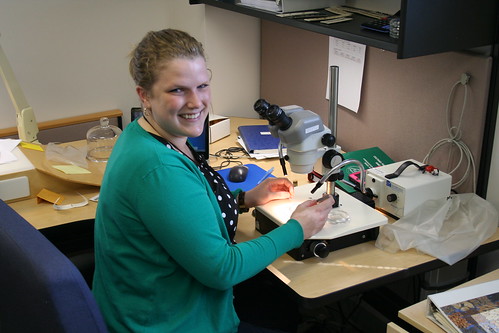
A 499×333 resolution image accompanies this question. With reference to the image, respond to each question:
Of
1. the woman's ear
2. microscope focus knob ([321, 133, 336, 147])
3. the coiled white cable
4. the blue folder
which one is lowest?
the blue folder

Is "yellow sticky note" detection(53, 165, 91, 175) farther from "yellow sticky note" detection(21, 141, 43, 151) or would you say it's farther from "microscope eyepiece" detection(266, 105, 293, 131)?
"microscope eyepiece" detection(266, 105, 293, 131)

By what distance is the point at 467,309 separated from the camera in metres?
1.25

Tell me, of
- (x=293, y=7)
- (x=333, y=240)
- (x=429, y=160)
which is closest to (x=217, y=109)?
(x=293, y=7)

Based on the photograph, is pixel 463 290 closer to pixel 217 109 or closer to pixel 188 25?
pixel 217 109

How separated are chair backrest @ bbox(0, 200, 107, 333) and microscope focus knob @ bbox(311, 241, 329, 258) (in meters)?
0.56

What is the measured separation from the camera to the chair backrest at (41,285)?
3.32 ft

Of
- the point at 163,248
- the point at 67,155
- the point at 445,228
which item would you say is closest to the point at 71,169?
the point at 67,155

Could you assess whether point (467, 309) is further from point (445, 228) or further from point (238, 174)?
point (238, 174)

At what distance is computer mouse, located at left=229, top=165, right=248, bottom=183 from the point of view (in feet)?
6.33

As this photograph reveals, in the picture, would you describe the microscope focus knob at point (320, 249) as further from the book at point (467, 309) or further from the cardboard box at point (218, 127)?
the cardboard box at point (218, 127)

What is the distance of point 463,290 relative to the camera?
1319 millimetres

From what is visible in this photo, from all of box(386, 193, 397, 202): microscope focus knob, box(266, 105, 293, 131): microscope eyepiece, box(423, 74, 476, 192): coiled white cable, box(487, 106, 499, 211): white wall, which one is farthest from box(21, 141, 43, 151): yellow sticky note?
box(487, 106, 499, 211): white wall

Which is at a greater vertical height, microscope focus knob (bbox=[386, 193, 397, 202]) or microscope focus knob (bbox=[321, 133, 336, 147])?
microscope focus knob (bbox=[321, 133, 336, 147])

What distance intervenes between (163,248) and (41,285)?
11.9 inches
